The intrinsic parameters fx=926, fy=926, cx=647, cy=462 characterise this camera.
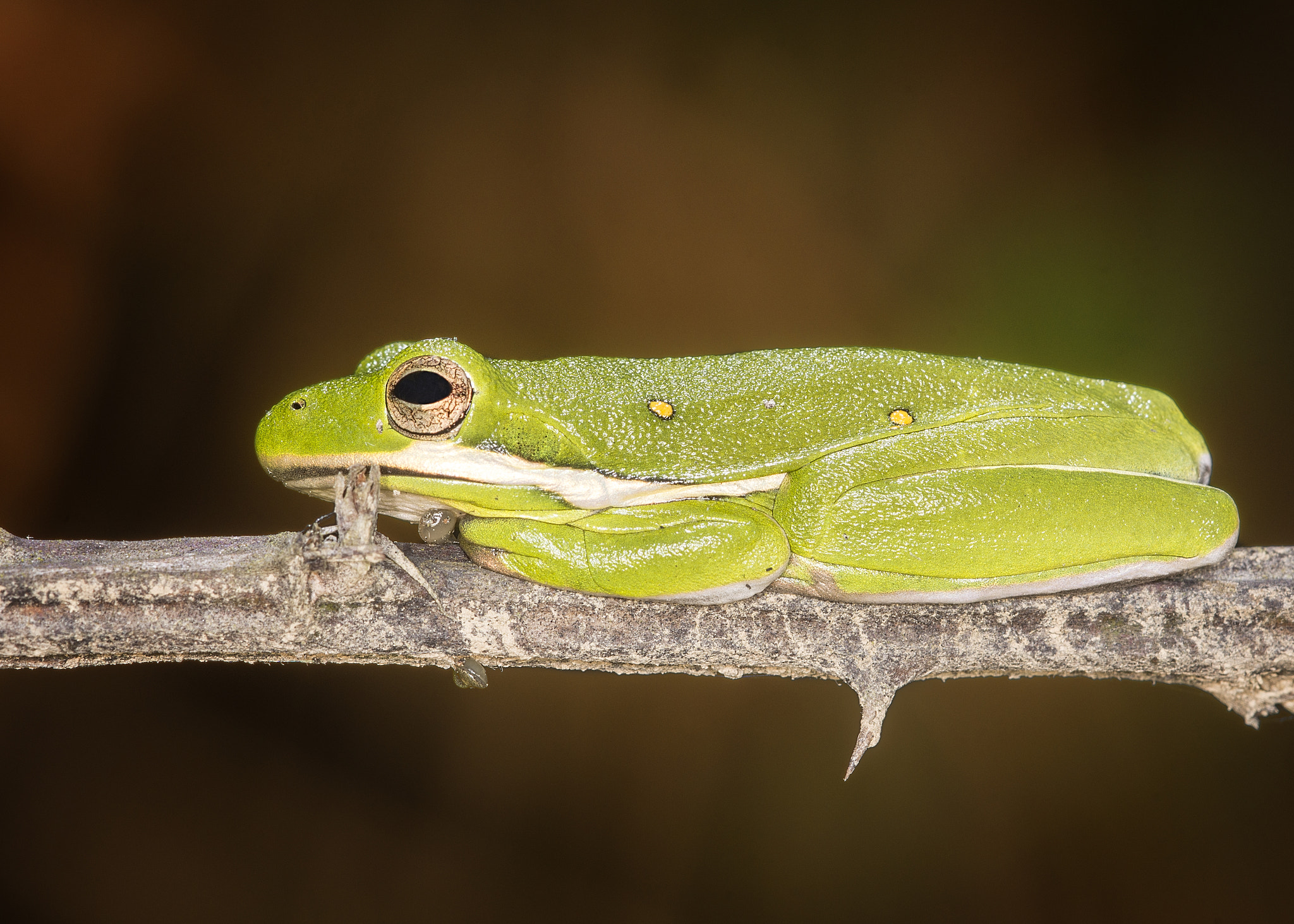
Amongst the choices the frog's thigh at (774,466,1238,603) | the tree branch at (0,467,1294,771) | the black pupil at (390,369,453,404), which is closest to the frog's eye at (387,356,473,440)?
the black pupil at (390,369,453,404)

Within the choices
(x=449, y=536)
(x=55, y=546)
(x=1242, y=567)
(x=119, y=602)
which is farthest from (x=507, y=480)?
(x=1242, y=567)

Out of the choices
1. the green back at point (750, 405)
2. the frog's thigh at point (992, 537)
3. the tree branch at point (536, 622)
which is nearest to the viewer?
the tree branch at point (536, 622)

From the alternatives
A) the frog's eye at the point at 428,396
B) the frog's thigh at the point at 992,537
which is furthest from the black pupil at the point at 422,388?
the frog's thigh at the point at 992,537

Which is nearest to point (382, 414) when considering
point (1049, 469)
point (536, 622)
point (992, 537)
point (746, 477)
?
point (536, 622)

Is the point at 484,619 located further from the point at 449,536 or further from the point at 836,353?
the point at 836,353

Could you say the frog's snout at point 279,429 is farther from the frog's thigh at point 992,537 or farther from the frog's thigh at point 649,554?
the frog's thigh at point 992,537

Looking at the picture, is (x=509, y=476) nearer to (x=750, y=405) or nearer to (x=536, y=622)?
(x=536, y=622)
